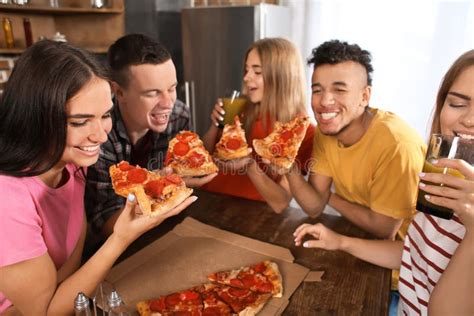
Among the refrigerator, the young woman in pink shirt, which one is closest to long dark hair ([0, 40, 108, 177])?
the young woman in pink shirt

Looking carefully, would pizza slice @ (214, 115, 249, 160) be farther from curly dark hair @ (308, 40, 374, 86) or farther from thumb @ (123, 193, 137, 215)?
thumb @ (123, 193, 137, 215)

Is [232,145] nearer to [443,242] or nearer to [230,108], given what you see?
[230,108]

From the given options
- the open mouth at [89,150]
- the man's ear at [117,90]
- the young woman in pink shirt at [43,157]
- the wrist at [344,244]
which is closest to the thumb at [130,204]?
the young woman in pink shirt at [43,157]

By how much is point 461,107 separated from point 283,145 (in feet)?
2.82

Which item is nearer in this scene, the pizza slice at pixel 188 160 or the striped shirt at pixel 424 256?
the striped shirt at pixel 424 256

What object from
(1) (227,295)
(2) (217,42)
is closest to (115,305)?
(1) (227,295)

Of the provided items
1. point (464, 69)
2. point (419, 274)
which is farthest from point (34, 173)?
point (464, 69)

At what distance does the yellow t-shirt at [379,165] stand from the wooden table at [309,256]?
0.23 metres

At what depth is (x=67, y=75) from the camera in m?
1.22

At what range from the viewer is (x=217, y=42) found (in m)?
4.10

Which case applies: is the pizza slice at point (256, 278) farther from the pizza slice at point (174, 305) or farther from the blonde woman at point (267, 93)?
the blonde woman at point (267, 93)

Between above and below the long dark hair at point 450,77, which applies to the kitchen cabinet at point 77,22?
above

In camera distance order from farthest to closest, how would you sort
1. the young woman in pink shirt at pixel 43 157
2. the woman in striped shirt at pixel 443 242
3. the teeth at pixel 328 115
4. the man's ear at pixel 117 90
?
the man's ear at pixel 117 90
the teeth at pixel 328 115
the young woman in pink shirt at pixel 43 157
the woman in striped shirt at pixel 443 242

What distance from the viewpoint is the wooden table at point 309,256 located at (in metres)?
1.26
